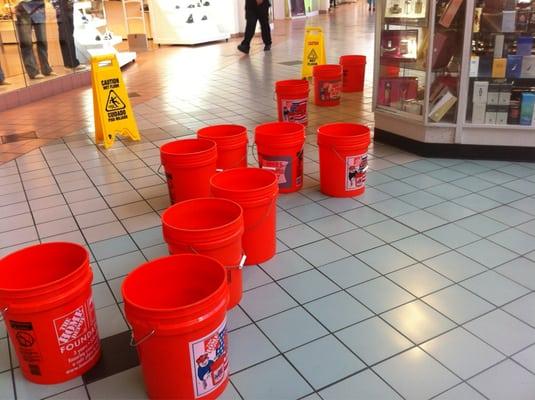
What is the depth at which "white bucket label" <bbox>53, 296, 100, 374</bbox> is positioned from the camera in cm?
197

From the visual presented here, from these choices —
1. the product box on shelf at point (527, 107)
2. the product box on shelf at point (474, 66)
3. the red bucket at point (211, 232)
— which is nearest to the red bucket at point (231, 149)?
the red bucket at point (211, 232)

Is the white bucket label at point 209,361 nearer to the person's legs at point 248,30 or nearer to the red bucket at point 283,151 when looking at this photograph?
the red bucket at point 283,151

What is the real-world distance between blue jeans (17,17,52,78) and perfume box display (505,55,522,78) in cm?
669

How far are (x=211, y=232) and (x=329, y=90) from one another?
435 cm

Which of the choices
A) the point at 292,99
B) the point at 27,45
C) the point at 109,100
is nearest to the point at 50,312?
the point at 109,100

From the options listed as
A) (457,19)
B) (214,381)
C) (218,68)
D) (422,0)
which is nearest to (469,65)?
(457,19)

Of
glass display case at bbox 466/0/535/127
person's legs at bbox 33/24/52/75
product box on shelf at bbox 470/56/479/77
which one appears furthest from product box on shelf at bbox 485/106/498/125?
person's legs at bbox 33/24/52/75

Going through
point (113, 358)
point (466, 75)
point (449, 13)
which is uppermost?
point (449, 13)

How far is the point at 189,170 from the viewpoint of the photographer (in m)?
3.32

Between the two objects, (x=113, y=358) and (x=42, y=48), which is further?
(x=42, y=48)

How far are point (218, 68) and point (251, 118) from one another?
3.80 meters

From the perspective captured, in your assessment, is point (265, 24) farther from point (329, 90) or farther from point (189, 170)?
point (189, 170)

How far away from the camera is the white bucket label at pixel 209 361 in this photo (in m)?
1.81

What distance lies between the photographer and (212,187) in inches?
111
